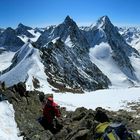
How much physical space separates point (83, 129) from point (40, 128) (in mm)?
3562

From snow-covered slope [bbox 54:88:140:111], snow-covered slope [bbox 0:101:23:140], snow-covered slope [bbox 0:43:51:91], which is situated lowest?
snow-covered slope [bbox 0:101:23:140]

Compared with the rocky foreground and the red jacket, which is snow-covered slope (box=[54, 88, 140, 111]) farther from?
the red jacket

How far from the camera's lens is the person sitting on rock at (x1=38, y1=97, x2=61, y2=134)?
2230cm

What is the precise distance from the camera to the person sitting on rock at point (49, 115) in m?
22.3

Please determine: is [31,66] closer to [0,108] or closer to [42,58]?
[42,58]

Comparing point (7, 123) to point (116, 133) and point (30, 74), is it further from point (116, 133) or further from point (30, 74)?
point (30, 74)

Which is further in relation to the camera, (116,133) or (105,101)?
(105,101)

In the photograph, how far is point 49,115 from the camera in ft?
73.6

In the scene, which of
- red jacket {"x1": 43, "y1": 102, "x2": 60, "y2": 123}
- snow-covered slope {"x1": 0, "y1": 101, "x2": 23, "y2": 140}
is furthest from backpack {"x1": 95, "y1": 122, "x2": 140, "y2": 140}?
red jacket {"x1": 43, "y1": 102, "x2": 60, "y2": 123}

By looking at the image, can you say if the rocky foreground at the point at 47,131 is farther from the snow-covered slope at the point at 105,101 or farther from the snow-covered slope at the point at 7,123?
the snow-covered slope at the point at 105,101

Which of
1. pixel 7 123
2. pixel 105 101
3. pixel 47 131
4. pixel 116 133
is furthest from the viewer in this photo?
pixel 105 101

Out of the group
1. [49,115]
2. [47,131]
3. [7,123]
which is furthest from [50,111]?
[7,123]

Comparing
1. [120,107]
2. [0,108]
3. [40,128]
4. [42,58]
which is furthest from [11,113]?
[42,58]

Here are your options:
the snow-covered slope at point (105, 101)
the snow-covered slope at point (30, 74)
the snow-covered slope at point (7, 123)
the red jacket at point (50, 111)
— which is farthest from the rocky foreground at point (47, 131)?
the snow-covered slope at point (30, 74)
